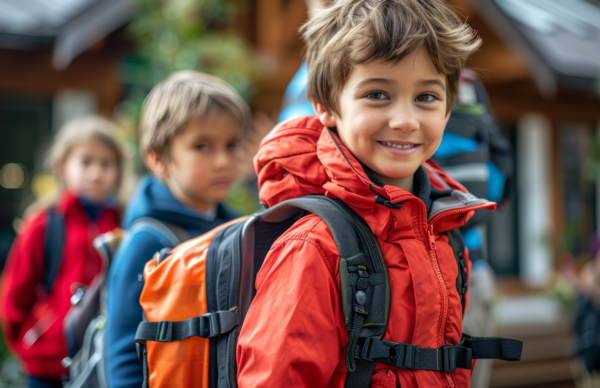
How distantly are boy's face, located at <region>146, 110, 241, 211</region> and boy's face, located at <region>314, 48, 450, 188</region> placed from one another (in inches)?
23.0

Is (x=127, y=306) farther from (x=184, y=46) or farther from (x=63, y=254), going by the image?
(x=184, y=46)

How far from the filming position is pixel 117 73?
556 cm

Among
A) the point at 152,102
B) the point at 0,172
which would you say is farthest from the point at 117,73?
the point at 152,102

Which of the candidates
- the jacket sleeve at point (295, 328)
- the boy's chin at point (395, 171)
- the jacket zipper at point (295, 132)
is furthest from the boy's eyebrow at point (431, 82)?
the jacket sleeve at point (295, 328)

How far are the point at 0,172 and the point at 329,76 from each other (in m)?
5.77

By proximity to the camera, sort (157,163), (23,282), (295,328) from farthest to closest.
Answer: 1. (23,282)
2. (157,163)
3. (295,328)

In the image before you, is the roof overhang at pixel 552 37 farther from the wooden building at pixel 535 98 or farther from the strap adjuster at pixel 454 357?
the strap adjuster at pixel 454 357

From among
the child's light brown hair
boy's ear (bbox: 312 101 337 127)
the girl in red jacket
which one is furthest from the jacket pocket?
the child's light brown hair

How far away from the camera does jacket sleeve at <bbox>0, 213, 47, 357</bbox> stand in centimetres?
239

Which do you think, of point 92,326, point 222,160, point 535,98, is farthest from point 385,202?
point 535,98

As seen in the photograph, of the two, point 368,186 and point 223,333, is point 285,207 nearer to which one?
point 368,186

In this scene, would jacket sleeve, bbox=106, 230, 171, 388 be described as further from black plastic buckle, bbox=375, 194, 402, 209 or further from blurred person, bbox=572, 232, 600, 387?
blurred person, bbox=572, 232, 600, 387

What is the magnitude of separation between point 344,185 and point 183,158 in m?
0.71

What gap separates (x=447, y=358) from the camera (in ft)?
3.36
